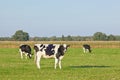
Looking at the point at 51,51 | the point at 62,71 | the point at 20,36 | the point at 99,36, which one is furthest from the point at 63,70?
the point at 20,36

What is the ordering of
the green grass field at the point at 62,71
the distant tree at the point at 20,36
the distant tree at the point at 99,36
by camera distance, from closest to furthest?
the green grass field at the point at 62,71
the distant tree at the point at 99,36
the distant tree at the point at 20,36

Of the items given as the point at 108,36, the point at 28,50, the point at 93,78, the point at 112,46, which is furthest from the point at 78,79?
the point at 108,36

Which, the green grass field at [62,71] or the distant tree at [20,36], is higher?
the distant tree at [20,36]

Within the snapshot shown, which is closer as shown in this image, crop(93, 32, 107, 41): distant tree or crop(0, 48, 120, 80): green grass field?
crop(0, 48, 120, 80): green grass field

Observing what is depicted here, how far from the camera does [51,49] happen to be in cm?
2933

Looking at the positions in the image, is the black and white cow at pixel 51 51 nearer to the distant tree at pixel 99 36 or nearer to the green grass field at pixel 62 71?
the green grass field at pixel 62 71

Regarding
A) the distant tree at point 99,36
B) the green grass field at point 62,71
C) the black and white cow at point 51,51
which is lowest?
the green grass field at point 62,71

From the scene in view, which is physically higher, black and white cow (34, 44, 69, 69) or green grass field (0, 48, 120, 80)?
black and white cow (34, 44, 69, 69)

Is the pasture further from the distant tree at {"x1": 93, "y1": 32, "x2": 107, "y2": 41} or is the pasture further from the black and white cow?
the distant tree at {"x1": 93, "y1": 32, "x2": 107, "y2": 41}

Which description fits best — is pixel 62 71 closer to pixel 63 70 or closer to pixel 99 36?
pixel 63 70

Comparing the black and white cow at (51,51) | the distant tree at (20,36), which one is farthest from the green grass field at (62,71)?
the distant tree at (20,36)

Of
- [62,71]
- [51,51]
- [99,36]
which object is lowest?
[62,71]

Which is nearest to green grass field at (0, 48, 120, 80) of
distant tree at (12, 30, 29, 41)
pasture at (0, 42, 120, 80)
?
pasture at (0, 42, 120, 80)

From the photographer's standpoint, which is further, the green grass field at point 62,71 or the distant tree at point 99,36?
the distant tree at point 99,36
